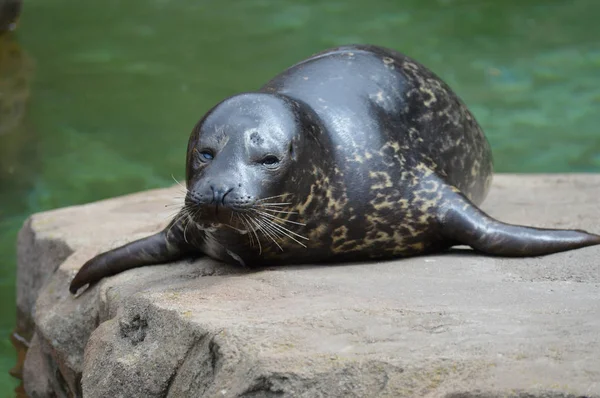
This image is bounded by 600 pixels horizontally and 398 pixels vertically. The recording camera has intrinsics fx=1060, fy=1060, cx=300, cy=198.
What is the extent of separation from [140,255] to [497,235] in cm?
178

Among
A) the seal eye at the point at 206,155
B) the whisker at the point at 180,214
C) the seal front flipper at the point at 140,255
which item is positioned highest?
the seal eye at the point at 206,155

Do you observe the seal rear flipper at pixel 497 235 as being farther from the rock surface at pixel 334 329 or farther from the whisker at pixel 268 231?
the whisker at pixel 268 231

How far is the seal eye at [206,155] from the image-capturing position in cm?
458

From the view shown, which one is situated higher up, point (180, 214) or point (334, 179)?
point (334, 179)

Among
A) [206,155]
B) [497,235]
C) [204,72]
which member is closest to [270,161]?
[206,155]

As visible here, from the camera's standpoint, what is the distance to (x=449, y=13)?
13.5 metres

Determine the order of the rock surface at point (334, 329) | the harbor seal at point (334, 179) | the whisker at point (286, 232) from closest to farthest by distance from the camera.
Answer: the rock surface at point (334, 329) < the harbor seal at point (334, 179) < the whisker at point (286, 232)

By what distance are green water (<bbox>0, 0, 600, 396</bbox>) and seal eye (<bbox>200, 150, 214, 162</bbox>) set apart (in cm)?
345

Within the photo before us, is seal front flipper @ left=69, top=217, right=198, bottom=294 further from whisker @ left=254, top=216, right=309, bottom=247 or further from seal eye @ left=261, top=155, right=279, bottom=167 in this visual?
seal eye @ left=261, top=155, right=279, bottom=167

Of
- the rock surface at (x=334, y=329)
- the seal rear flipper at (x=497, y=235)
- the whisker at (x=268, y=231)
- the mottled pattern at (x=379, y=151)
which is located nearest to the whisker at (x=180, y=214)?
the rock surface at (x=334, y=329)

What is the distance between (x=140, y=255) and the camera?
535 centimetres

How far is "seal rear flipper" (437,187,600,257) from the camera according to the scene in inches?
196

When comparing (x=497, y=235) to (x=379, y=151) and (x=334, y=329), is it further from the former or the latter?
(x=334, y=329)

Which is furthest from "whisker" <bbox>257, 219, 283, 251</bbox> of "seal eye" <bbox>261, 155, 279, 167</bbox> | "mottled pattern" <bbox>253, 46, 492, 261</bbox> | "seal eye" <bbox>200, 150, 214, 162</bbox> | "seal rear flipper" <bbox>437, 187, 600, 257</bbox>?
"seal rear flipper" <bbox>437, 187, 600, 257</bbox>
